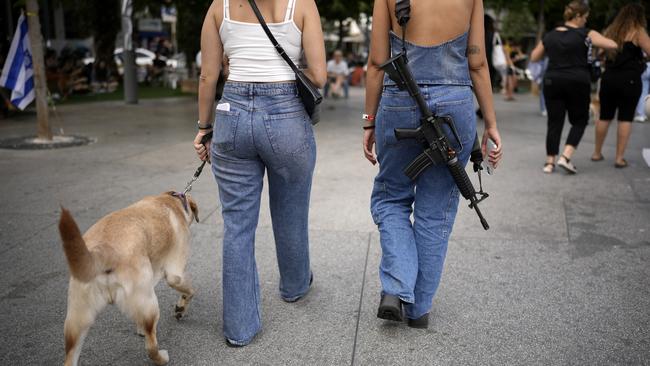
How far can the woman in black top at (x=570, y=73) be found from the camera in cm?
686

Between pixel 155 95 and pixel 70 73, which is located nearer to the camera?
pixel 70 73

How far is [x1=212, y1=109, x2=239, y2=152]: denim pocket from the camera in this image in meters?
2.92

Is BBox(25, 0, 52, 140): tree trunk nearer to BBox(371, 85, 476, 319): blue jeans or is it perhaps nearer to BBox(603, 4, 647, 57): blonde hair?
BBox(371, 85, 476, 319): blue jeans

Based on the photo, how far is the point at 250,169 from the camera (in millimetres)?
3039

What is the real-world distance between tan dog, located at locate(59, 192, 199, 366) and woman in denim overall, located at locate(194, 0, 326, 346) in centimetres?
35

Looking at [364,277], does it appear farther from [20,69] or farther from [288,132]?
[20,69]

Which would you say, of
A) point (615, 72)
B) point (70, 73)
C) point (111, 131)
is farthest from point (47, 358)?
point (70, 73)

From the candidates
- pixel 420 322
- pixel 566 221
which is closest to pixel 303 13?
pixel 420 322

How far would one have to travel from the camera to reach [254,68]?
2914mm

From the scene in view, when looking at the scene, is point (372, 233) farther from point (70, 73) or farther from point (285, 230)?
point (70, 73)

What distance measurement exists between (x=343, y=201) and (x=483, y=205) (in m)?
1.39

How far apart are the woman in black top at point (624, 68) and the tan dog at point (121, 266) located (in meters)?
6.13

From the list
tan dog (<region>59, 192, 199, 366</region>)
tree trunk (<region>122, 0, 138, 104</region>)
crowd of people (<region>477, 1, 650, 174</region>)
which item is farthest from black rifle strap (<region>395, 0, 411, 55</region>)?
tree trunk (<region>122, 0, 138, 104</region>)

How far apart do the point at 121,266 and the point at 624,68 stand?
6.63 meters
